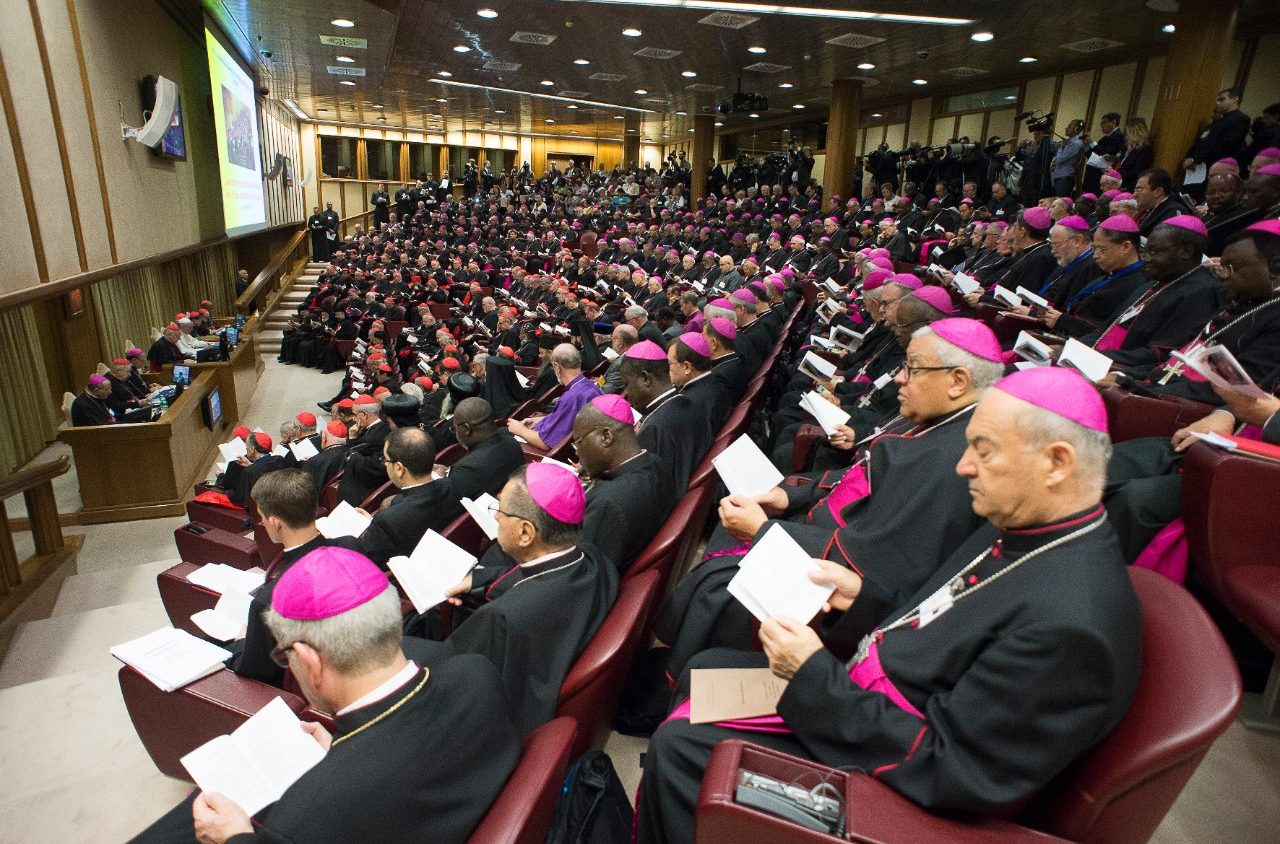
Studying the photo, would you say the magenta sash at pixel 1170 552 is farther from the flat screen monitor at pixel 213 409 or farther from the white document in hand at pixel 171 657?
the flat screen monitor at pixel 213 409

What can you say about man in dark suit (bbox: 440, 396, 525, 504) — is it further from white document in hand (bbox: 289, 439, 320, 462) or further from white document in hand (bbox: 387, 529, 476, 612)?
white document in hand (bbox: 289, 439, 320, 462)

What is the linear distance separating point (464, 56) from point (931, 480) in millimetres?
14223

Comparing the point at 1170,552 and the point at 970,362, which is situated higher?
the point at 970,362

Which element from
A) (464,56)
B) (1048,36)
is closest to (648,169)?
(464,56)

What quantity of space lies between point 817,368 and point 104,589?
4.92 m

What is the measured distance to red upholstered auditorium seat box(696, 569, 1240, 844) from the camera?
120cm

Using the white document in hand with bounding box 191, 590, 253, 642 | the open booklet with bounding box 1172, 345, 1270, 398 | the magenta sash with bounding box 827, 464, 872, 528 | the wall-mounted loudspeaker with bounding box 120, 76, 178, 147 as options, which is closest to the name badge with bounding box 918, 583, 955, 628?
the magenta sash with bounding box 827, 464, 872, 528

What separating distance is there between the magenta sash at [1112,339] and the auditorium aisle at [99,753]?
7.90 feet

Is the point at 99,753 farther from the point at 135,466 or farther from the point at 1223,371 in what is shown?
the point at 1223,371

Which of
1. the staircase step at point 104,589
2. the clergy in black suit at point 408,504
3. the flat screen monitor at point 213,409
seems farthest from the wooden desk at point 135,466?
the clergy in black suit at point 408,504

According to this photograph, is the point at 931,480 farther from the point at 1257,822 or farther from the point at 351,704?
the point at 351,704

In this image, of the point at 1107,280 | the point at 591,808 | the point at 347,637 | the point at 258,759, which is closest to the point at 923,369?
the point at 591,808

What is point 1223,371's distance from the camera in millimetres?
2420

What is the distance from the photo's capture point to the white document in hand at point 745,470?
2.86m
